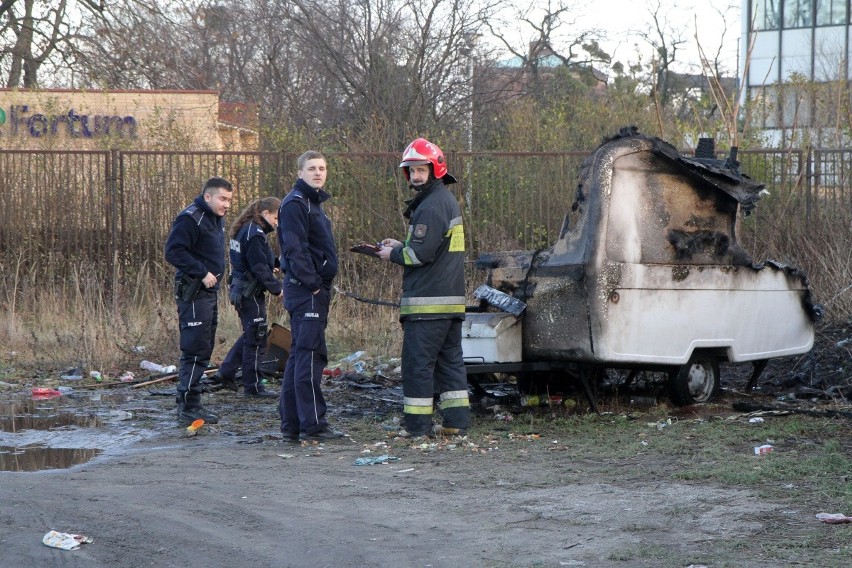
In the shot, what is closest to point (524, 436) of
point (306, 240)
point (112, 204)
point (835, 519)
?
point (306, 240)

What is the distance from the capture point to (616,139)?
838 cm

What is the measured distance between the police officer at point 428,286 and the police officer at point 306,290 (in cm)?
46

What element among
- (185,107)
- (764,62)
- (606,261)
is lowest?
(606,261)

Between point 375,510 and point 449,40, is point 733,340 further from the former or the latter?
point 449,40

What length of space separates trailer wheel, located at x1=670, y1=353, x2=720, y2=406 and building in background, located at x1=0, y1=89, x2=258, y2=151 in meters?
11.0

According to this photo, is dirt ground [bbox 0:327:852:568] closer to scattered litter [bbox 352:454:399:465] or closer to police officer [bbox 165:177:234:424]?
scattered litter [bbox 352:454:399:465]

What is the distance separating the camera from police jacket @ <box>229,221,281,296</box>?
9828 mm

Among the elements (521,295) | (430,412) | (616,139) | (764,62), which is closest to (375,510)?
(430,412)

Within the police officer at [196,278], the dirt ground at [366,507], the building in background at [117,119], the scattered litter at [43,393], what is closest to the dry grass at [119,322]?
the scattered litter at [43,393]

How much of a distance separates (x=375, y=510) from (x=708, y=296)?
13.1 ft

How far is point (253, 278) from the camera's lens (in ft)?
32.8

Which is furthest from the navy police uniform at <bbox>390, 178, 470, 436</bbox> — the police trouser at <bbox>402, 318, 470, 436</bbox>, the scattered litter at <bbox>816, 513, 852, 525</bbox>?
the scattered litter at <bbox>816, 513, 852, 525</bbox>

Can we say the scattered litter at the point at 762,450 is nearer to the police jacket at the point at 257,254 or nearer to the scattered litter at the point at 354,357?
the police jacket at the point at 257,254

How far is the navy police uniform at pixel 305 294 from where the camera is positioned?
24.6ft
